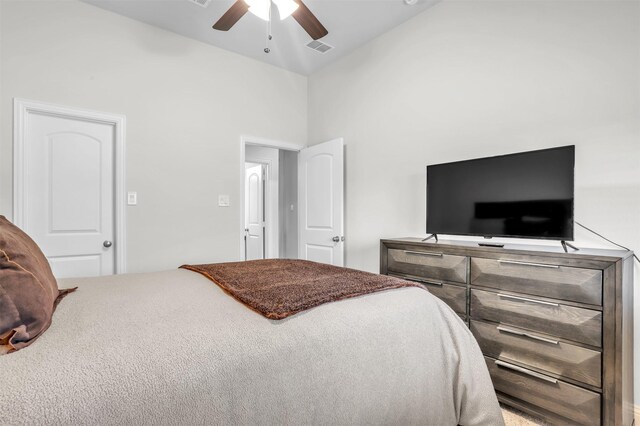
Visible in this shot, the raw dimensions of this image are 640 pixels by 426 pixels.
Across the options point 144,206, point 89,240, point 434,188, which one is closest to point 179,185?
point 144,206

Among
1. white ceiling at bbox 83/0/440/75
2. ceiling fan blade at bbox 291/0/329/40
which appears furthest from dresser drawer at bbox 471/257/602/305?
white ceiling at bbox 83/0/440/75

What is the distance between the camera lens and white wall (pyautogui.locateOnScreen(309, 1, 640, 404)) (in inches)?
76.4

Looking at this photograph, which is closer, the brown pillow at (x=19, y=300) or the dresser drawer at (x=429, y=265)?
the brown pillow at (x=19, y=300)

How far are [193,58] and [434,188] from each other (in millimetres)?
2791

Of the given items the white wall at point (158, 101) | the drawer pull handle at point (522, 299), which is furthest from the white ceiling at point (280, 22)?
the drawer pull handle at point (522, 299)

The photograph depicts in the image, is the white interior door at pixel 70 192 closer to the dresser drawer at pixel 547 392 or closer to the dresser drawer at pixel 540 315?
the dresser drawer at pixel 540 315

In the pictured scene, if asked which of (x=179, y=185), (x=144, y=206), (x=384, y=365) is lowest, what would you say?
(x=384, y=365)

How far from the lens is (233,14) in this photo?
7.55 ft

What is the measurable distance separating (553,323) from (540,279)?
0.24 metres

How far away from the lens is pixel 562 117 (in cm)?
216

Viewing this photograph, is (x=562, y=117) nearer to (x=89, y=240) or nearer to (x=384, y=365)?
(x=384, y=365)

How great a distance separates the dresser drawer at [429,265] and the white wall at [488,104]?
543mm

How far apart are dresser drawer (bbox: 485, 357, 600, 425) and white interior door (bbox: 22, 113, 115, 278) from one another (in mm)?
3225

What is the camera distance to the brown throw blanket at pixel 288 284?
1.21 m
